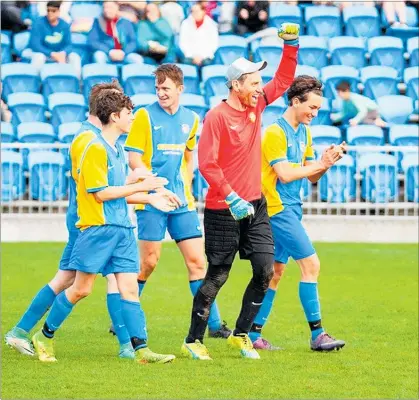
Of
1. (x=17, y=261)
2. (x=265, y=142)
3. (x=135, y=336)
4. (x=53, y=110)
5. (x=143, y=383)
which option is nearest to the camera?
(x=143, y=383)

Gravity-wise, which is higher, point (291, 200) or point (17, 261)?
point (291, 200)

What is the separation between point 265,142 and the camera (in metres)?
9.39

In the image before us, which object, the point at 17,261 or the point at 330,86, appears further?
the point at 330,86

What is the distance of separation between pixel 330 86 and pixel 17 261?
632 cm

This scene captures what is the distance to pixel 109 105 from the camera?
852cm

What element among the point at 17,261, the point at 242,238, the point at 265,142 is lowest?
the point at 17,261

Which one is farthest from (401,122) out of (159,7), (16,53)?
(16,53)

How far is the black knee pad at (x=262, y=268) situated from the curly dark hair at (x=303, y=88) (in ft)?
4.11

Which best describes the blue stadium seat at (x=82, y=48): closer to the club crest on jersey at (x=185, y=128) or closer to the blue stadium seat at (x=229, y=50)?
the blue stadium seat at (x=229, y=50)

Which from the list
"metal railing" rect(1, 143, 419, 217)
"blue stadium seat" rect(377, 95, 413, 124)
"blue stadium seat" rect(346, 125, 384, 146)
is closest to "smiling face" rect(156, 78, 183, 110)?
"metal railing" rect(1, 143, 419, 217)

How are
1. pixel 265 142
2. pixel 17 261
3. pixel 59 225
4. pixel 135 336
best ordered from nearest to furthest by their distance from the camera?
1. pixel 135 336
2. pixel 265 142
3. pixel 17 261
4. pixel 59 225

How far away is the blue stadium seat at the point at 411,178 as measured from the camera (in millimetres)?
17172

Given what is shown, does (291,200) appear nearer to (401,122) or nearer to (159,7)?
(401,122)

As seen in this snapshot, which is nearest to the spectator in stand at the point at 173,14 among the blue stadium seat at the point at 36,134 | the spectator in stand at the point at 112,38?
the spectator in stand at the point at 112,38
